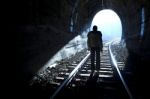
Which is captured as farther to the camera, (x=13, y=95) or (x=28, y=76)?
(x=28, y=76)

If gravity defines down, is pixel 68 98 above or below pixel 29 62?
below

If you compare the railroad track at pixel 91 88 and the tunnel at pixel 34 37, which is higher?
the tunnel at pixel 34 37

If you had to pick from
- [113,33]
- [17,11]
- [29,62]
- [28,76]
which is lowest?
[28,76]

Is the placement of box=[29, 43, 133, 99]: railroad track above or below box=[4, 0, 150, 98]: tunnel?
below

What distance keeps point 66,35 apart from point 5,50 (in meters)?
7.17

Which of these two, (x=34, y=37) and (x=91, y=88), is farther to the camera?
(x=34, y=37)

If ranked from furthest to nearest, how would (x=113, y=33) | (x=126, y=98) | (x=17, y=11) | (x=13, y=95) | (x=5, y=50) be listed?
1. (x=113, y=33)
2. (x=17, y=11)
3. (x=5, y=50)
4. (x=13, y=95)
5. (x=126, y=98)

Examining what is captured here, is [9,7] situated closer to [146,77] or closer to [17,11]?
[17,11]

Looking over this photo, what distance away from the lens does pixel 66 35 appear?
12.8 m

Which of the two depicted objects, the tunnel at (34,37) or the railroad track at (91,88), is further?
the tunnel at (34,37)

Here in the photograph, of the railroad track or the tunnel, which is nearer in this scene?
the railroad track

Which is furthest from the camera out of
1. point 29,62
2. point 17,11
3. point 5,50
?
point 29,62

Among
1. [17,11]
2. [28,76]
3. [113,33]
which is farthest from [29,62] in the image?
[113,33]

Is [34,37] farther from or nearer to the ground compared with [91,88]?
farther from the ground
